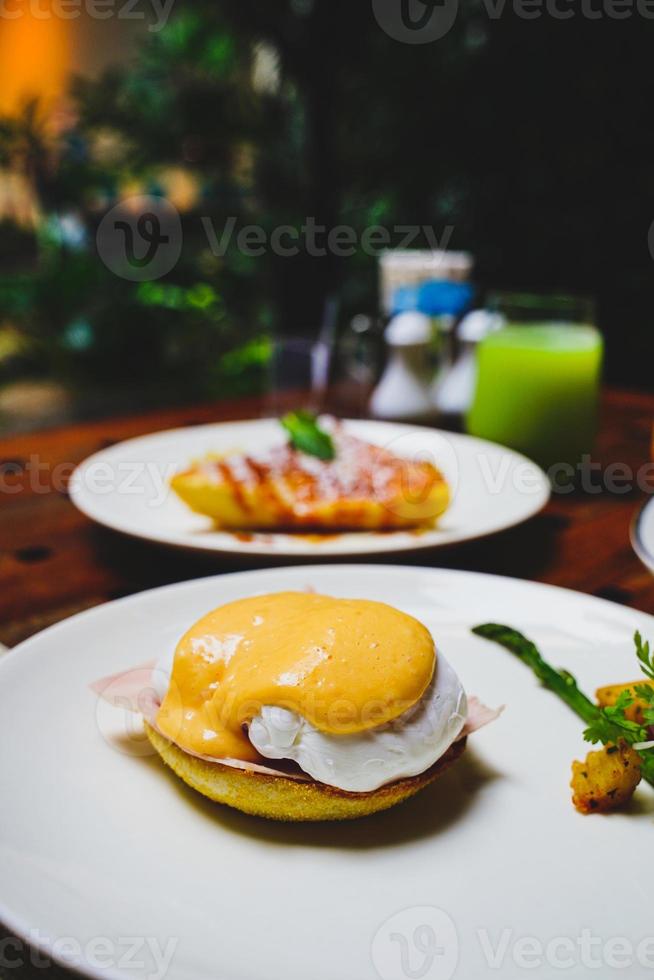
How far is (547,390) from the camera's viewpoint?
1.83 metres

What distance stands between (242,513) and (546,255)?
12.3 ft

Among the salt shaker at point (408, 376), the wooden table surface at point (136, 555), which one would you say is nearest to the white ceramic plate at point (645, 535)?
the wooden table surface at point (136, 555)

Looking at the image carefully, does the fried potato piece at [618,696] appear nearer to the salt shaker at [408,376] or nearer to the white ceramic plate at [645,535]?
the white ceramic plate at [645,535]

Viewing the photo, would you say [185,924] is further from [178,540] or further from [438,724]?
[178,540]

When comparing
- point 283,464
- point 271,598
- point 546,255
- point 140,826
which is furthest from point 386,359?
point 546,255

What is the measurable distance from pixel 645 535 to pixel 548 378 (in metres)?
0.75
